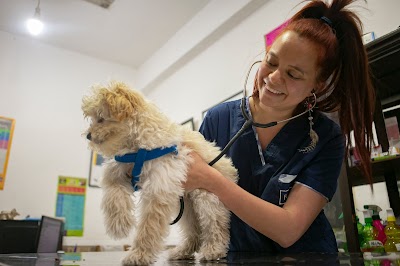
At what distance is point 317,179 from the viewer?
1060 mm

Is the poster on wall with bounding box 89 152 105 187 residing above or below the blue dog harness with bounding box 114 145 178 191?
above

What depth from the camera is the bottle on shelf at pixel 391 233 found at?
1.53 m

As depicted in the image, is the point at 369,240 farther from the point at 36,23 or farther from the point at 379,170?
the point at 36,23

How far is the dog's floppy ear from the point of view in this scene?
37.3 inches

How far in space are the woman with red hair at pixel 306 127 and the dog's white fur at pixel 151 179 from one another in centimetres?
11

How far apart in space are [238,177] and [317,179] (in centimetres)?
27

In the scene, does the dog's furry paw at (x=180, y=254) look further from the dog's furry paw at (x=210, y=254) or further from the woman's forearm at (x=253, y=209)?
the woman's forearm at (x=253, y=209)

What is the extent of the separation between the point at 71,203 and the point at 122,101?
9.92 feet

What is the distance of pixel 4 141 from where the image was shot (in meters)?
3.33

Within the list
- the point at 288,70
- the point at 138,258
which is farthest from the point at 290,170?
the point at 138,258

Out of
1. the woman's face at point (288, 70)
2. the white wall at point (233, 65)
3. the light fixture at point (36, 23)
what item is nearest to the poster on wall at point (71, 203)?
the white wall at point (233, 65)

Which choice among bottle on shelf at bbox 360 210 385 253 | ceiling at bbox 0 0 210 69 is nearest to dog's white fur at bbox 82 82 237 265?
bottle on shelf at bbox 360 210 385 253

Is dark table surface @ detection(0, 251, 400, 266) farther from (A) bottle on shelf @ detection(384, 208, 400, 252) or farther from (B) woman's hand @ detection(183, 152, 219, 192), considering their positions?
(A) bottle on shelf @ detection(384, 208, 400, 252)

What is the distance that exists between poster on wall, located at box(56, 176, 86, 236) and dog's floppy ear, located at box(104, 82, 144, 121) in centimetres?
294
